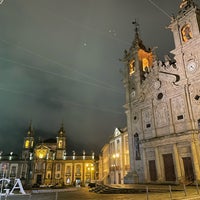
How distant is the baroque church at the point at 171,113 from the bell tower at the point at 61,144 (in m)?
57.7

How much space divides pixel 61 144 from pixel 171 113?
66.7 meters

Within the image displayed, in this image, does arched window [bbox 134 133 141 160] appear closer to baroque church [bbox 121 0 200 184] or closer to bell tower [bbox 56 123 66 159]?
baroque church [bbox 121 0 200 184]

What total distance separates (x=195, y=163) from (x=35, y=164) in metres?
69.6

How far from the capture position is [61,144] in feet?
277

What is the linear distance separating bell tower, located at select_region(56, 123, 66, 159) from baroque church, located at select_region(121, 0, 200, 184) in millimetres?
57651

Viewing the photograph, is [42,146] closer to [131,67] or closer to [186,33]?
[131,67]

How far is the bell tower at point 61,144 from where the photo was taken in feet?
269

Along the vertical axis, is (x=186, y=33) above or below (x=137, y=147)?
above

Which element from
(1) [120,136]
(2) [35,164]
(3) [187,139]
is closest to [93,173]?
(2) [35,164]

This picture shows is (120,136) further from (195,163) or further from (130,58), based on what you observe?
(195,163)

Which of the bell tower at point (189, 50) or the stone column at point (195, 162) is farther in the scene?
the bell tower at point (189, 50)

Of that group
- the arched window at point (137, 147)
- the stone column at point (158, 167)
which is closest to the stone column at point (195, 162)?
the stone column at point (158, 167)

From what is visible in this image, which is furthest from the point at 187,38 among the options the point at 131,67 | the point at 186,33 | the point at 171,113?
the point at 131,67

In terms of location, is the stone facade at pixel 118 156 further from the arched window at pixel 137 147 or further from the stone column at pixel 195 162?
the stone column at pixel 195 162
